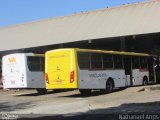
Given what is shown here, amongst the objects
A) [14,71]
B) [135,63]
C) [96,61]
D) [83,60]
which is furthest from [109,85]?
[14,71]

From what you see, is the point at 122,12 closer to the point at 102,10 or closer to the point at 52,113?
the point at 102,10

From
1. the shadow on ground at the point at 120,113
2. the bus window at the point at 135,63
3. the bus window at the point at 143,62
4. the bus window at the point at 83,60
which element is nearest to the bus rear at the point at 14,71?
the bus window at the point at 83,60

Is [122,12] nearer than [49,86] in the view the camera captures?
No

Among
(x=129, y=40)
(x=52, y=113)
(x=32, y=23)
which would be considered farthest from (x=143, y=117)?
(x=32, y=23)

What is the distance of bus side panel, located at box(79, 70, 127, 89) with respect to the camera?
27.4m

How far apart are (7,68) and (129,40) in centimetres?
1397

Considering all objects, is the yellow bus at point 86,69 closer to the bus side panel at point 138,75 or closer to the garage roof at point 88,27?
the bus side panel at point 138,75

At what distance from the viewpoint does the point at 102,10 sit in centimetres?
4191

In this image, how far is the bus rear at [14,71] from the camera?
31938mm

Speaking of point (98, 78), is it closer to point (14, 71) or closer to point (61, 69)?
point (61, 69)

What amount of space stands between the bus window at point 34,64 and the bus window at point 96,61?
5475 millimetres

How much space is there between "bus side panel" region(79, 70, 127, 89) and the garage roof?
5609 millimetres

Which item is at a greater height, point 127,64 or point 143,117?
point 127,64

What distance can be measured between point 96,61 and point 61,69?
2185 millimetres
